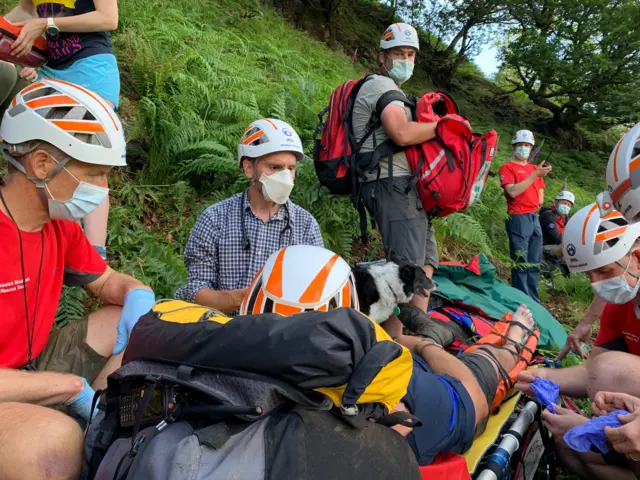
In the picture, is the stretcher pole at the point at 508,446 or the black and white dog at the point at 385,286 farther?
the black and white dog at the point at 385,286

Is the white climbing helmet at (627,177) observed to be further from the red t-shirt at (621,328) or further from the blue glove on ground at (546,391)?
the blue glove on ground at (546,391)

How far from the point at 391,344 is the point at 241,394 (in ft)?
1.43

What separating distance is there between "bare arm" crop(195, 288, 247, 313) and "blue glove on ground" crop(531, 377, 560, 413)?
1741mm

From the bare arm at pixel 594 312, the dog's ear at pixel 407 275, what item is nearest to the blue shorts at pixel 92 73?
the dog's ear at pixel 407 275

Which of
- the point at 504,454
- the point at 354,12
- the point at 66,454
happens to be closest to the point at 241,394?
the point at 66,454

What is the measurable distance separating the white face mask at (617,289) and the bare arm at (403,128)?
1568 millimetres

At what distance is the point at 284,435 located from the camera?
134 centimetres

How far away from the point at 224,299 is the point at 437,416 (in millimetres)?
1462

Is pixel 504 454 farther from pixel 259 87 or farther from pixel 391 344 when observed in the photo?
pixel 259 87

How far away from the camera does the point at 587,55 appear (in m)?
16.3

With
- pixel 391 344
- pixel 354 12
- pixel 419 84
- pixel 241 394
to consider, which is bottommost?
pixel 241 394

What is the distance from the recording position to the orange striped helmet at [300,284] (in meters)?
2.07

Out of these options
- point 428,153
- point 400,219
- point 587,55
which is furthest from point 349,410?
point 587,55

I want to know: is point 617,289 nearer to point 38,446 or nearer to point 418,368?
point 418,368
